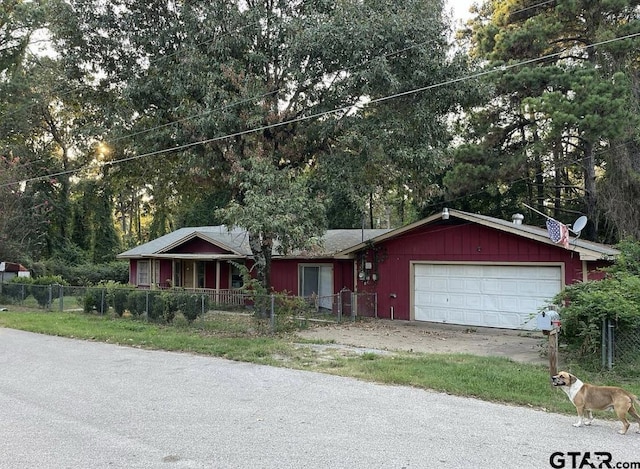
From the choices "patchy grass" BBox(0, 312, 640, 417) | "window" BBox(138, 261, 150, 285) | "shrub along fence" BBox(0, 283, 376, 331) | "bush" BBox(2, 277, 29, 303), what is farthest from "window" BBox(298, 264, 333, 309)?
"bush" BBox(2, 277, 29, 303)

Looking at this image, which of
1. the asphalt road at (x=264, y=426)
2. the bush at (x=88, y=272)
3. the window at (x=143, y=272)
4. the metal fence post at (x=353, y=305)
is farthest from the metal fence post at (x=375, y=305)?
the bush at (x=88, y=272)

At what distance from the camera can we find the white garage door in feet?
45.1

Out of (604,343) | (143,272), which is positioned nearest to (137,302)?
(143,272)

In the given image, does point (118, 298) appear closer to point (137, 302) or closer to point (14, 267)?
point (137, 302)

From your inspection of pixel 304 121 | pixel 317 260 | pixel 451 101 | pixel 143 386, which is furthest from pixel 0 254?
pixel 451 101

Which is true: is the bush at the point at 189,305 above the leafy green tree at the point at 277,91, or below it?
below

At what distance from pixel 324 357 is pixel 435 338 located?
4177 millimetres

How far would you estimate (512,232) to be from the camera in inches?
544

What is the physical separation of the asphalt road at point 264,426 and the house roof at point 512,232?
7.95 meters

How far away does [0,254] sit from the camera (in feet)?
73.3

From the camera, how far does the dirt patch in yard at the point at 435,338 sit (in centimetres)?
1040

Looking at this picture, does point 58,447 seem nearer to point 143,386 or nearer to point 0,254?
point 143,386

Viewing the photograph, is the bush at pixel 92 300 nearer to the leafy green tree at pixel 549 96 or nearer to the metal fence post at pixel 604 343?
the leafy green tree at pixel 549 96

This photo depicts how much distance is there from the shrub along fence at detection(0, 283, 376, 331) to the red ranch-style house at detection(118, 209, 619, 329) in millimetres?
1063
